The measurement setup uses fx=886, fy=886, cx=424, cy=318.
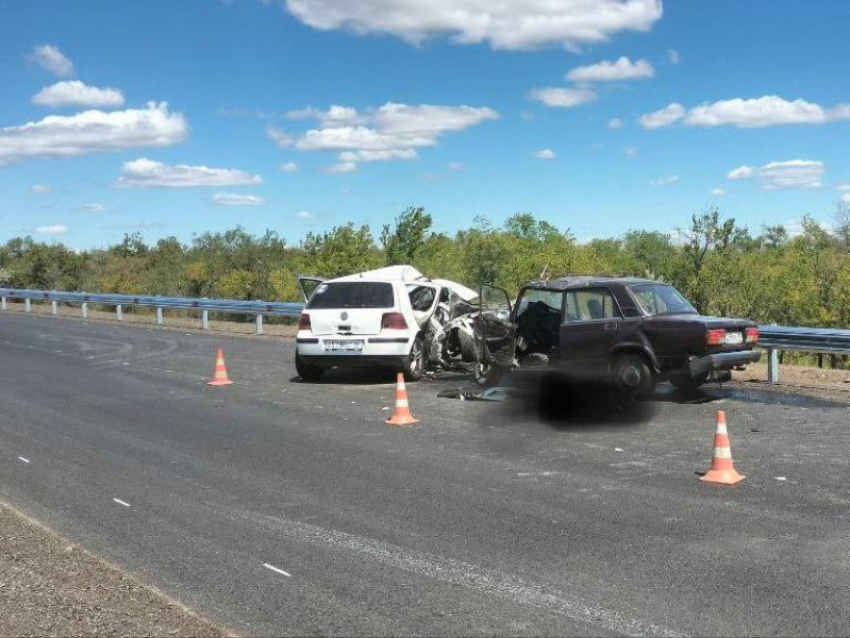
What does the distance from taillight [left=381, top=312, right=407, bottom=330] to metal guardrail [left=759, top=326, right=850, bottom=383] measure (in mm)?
5592

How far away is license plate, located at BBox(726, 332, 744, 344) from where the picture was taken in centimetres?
1120

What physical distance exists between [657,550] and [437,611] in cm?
174

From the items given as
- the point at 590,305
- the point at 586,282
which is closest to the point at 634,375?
the point at 590,305

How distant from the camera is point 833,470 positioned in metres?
7.87

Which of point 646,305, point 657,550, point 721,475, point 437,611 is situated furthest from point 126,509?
point 646,305

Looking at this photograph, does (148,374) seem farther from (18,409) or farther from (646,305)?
(646,305)

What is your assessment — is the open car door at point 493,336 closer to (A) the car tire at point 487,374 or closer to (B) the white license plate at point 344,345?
(A) the car tire at point 487,374

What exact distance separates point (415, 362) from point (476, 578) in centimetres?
929

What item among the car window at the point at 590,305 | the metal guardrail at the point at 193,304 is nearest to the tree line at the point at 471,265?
the metal guardrail at the point at 193,304

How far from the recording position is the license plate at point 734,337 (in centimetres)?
1120

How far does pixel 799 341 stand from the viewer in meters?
13.8

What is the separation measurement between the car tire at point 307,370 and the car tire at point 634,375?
5476 mm

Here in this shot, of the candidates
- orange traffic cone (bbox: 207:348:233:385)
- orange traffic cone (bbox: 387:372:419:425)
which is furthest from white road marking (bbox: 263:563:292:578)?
orange traffic cone (bbox: 207:348:233:385)

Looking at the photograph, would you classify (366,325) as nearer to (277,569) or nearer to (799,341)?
(799,341)
